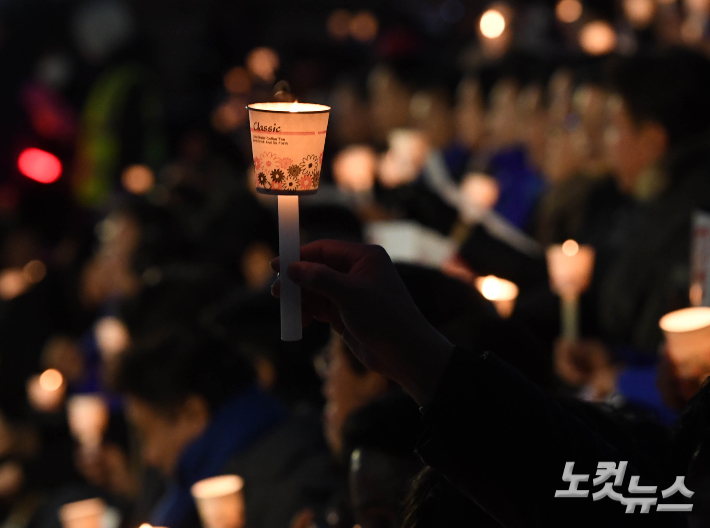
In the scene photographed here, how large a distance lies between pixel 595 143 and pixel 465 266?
1521mm

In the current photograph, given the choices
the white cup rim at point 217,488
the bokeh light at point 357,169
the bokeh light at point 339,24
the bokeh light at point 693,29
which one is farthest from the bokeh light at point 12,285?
the bokeh light at point 339,24

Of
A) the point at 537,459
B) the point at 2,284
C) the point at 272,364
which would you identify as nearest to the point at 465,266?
the point at 272,364

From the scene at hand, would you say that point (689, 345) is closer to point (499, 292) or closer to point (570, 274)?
point (499, 292)

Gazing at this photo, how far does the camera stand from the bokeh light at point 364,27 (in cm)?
849

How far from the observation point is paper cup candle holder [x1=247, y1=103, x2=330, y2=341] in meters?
0.98

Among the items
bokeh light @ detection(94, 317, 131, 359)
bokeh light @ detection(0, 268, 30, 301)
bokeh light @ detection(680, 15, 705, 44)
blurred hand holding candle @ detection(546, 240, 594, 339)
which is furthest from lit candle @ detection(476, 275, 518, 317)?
bokeh light @ detection(0, 268, 30, 301)

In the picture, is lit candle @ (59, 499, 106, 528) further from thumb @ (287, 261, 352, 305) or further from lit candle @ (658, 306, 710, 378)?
thumb @ (287, 261, 352, 305)

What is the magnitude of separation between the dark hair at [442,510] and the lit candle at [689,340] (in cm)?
47

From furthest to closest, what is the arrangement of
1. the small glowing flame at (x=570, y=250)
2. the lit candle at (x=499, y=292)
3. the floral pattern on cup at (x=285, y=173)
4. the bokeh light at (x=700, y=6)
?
the bokeh light at (x=700, y=6), the small glowing flame at (x=570, y=250), the lit candle at (x=499, y=292), the floral pattern on cup at (x=285, y=173)

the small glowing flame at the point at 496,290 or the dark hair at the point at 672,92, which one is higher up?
the dark hair at the point at 672,92

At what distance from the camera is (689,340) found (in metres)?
1.35

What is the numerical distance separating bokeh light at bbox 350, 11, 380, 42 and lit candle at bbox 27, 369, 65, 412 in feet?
17.5

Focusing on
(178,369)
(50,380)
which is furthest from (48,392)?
(178,369)

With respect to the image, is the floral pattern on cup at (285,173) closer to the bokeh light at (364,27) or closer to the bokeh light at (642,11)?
the bokeh light at (642,11)
